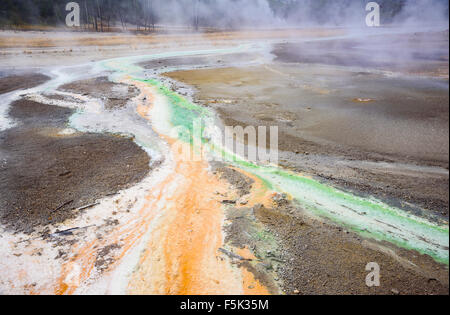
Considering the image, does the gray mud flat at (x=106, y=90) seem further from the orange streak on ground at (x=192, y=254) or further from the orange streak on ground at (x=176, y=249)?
the orange streak on ground at (x=192, y=254)

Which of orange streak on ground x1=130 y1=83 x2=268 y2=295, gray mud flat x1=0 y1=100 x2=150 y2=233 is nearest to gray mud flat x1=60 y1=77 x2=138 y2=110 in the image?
gray mud flat x1=0 y1=100 x2=150 y2=233

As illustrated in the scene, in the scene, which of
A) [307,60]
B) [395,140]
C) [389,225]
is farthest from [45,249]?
[307,60]

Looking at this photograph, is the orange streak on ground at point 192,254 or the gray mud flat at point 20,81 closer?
the orange streak on ground at point 192,254

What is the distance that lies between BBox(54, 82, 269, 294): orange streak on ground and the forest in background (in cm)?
2789

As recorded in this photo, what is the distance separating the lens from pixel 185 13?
5047 centimetres

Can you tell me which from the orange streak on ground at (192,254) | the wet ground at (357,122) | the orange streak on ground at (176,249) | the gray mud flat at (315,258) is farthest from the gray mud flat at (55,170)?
the wet ground at (357,122)

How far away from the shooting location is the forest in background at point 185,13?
110ft

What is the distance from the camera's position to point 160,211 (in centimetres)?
546

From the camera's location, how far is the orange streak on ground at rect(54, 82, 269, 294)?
3832 millimetres

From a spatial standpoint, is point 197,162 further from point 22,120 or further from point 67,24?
point 67,24

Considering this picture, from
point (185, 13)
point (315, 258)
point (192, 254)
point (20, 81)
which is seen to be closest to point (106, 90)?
point (20, 81)

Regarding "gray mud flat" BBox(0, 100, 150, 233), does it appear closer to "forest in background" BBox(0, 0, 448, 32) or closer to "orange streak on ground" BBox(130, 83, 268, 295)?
"orange streak on ground" BBox(130, 83, 268, 295)

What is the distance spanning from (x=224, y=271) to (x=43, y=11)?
42.6m

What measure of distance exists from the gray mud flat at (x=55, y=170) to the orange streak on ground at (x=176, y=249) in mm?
1126
